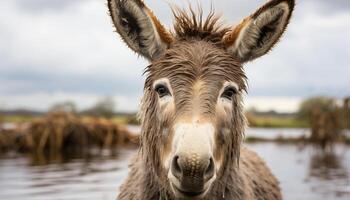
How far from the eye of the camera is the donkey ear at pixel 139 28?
5.00m

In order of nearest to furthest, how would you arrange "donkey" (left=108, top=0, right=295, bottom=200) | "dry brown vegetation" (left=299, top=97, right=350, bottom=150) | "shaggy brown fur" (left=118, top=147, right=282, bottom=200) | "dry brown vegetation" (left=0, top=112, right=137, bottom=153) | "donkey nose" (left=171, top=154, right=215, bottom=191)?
"donkey nose" (left=171, top=154, right=215, bottom=191), "donkey" (left=108, top=0, right=295, bottom=200), "shaggy brown fur" (left=118, top=147, right=282, bottom=200), "dry brown vegetation" (left=0, top=112, right=137, bottom=153), "dry brown vegetation" (left=299, top=97, right=350, bottom=150)

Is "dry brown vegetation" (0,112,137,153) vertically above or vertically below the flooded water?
above

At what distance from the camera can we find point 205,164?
12.7 ft

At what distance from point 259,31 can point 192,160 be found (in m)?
1.88

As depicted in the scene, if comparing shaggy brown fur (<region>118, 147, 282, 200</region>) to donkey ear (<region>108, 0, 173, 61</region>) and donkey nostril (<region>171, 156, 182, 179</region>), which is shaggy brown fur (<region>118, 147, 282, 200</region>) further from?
donkey ear (<region>108, 0, 173, 61</region>)

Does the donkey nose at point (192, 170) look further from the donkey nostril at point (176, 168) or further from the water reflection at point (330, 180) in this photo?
the water reflection at point (330, 180)

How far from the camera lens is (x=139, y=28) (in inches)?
201

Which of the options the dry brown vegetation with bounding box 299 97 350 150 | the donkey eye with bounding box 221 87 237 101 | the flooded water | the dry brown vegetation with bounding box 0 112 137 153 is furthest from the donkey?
the dry brown vegetation with bounding box 299 97 350 150

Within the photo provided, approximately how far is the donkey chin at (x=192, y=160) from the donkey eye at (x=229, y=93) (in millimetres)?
544

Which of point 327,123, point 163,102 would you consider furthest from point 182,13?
point 327,123

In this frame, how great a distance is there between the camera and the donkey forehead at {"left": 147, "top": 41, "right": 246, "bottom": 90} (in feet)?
15.1

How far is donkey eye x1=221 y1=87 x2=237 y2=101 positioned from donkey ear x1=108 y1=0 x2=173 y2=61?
80 centimetres

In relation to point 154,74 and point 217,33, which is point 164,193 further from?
point 217,33

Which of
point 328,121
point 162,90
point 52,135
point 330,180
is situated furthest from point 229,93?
point 328,121
